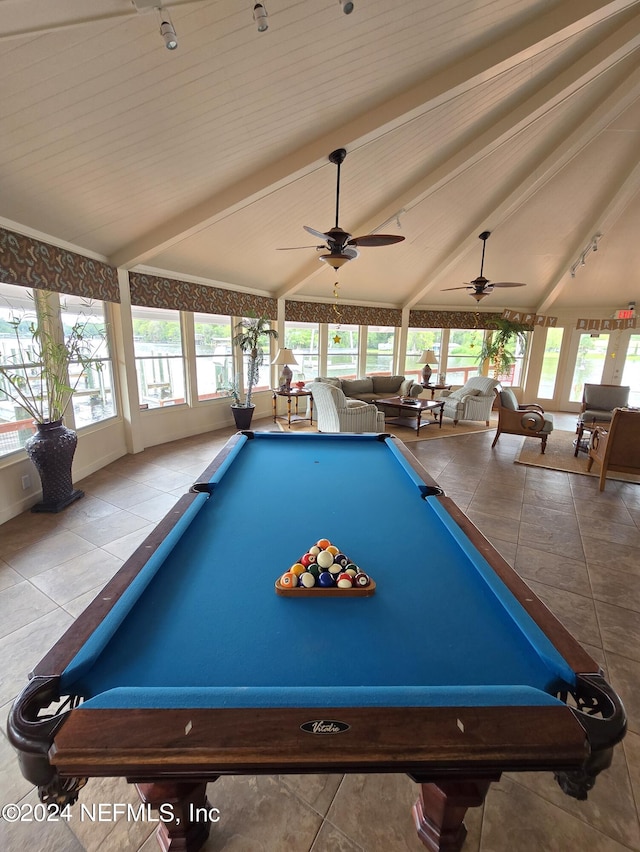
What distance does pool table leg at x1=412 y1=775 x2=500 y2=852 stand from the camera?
1.12 meters

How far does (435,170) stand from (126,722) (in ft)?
19.4

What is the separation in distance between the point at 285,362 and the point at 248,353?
2.71 ft

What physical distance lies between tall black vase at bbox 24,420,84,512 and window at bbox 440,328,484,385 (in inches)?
341

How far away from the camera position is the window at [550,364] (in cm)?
942

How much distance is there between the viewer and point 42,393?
12.5 feet

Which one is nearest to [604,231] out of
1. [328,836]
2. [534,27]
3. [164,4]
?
[534,27]

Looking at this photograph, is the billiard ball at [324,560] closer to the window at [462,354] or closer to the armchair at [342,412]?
the armchair at [342,412]

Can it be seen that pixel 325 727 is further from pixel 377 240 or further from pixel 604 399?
pixel 604 399

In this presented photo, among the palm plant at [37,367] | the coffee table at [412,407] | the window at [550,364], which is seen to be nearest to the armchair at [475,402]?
the coffee table at [412,407]

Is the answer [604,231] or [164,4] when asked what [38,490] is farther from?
[604,231]

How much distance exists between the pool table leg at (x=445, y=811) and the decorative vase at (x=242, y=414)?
5.92 metres

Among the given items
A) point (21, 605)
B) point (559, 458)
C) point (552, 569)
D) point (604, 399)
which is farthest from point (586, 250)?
point (21, 605)

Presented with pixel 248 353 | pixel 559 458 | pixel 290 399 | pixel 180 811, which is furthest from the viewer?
pixel 290 399

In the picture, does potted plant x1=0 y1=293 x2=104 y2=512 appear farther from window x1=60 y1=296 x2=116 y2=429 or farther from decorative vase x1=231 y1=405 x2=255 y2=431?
decorative vase x1=231 y1=405 x2=255 y2=431
